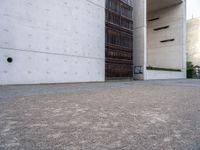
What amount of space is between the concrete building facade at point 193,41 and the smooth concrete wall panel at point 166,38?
19501 mm

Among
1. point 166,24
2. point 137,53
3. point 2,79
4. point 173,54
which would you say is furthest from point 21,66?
point 166,24

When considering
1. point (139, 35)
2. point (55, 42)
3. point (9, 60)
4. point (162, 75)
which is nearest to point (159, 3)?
point (139, 35)

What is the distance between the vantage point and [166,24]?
2873 cm

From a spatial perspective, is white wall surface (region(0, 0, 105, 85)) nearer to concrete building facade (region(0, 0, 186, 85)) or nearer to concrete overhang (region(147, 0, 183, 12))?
concrete building facade (region(0, 0, 186, 85))

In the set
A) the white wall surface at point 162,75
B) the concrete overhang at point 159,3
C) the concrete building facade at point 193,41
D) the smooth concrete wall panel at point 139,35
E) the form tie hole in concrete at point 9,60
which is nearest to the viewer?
the form tie hole in concrete at point 9,60

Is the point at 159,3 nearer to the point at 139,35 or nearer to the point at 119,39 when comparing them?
the point at 139,35

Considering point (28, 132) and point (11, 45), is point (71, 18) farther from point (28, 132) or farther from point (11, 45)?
point (28, 132)

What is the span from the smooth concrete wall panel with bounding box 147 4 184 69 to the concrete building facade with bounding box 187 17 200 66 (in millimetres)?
19501

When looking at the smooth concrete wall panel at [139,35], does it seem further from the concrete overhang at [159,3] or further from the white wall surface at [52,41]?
the white wall surface at [52,41]

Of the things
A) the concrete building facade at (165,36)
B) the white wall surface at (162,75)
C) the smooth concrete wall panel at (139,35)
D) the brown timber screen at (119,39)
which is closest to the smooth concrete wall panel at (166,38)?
the concrete building facade at (165,36)

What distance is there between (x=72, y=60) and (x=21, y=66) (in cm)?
448

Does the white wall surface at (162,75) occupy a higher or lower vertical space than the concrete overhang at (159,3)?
lower

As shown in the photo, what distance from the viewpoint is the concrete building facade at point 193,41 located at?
42.0 meters

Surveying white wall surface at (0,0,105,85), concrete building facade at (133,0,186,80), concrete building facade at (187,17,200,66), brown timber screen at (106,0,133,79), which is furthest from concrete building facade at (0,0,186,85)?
concrete building facade at (187,17,200,66)
